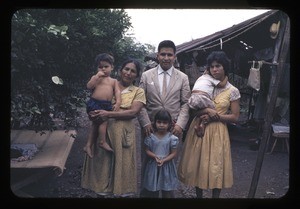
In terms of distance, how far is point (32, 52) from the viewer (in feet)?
9.27

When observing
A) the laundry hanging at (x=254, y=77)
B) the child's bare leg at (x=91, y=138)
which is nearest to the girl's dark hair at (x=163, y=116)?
the child's bare leg at (x=91, y=138)

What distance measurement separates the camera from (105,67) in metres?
2.76

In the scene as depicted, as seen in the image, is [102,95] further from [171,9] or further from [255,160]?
[255,160]

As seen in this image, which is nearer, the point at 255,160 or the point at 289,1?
the point at 289,1

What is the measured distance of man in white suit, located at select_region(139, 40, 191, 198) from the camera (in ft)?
9.32

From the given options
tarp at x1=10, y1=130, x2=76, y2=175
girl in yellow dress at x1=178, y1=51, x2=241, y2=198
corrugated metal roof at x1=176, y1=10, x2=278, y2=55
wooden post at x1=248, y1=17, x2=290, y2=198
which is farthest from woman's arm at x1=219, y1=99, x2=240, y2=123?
tarp at x1=10, y1=130, x2=76, y2=175

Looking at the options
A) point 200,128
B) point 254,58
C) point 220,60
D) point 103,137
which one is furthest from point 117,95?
point 254,58

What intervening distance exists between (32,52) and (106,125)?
0.76 meters

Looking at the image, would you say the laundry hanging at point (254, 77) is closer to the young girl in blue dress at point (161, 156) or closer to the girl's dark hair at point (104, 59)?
the young girl in blue dress at point (161, 156)

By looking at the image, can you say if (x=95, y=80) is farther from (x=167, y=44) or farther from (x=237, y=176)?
(x=237, y=176)

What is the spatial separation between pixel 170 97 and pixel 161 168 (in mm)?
526

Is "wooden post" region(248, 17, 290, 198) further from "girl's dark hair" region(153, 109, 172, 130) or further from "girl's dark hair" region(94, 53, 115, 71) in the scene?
"girl's dark hair" region(94, 53, 115, 71)

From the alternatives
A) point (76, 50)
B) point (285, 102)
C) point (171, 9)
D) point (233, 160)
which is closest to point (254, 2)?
point (171, 9)

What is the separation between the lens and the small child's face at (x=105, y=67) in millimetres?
2762
